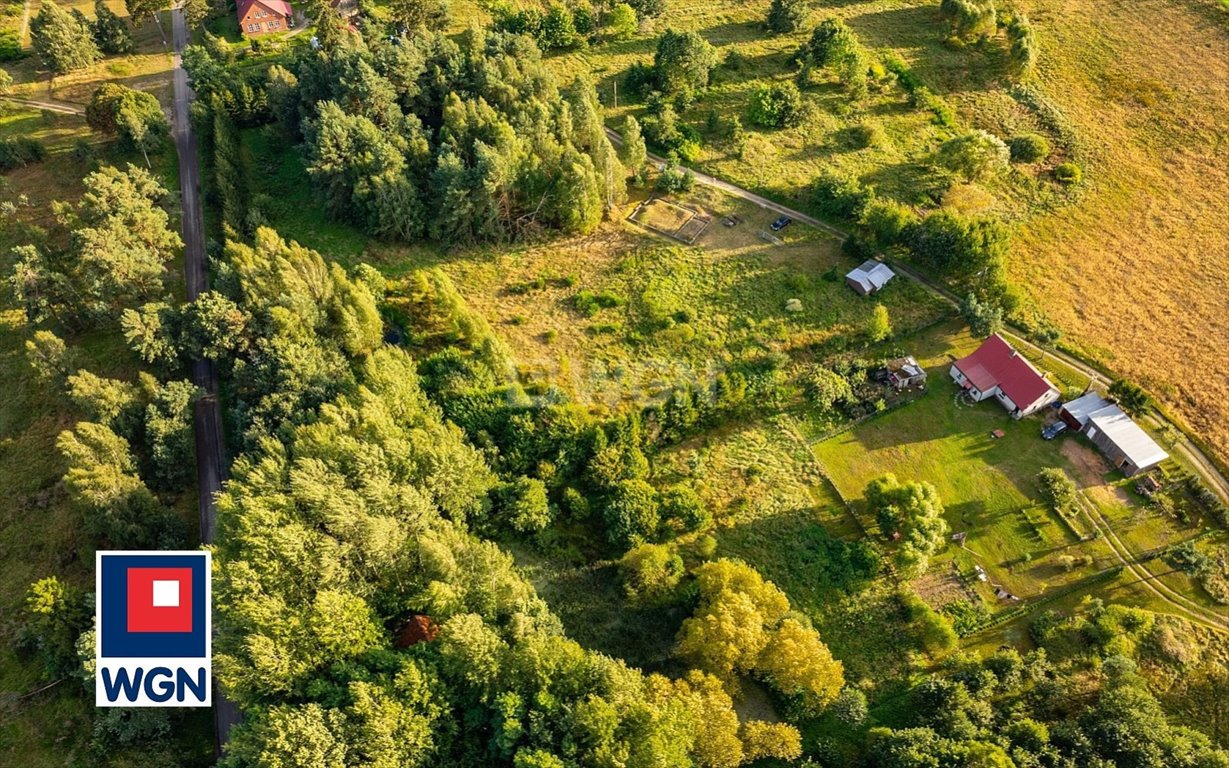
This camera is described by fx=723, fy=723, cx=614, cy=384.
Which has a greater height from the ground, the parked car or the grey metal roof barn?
the grey metal roof barn

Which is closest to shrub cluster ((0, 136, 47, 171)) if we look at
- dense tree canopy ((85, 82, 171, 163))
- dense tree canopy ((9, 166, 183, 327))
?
dense tree canopy ((85, 82, 171, 163))

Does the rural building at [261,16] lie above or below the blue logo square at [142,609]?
above

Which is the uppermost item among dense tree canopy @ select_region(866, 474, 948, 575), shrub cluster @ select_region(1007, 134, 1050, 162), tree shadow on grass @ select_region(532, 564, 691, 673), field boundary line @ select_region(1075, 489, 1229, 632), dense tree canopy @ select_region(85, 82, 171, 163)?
shrub cluster @ select_region(1007, 134, 1050, 162)

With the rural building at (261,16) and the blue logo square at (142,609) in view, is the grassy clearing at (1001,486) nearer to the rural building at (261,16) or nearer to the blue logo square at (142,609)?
the blue logo square at (142,609)

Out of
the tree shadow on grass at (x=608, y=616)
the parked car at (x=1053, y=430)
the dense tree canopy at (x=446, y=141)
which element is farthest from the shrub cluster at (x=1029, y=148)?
the tree shadow on grass at (x=608, y=616)

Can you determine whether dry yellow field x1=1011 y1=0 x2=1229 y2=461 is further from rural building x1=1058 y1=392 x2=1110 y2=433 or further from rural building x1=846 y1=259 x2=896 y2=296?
rural building x1=846 y1=259 x2=896 y2=296

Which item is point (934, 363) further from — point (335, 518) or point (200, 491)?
point (200, 491)
